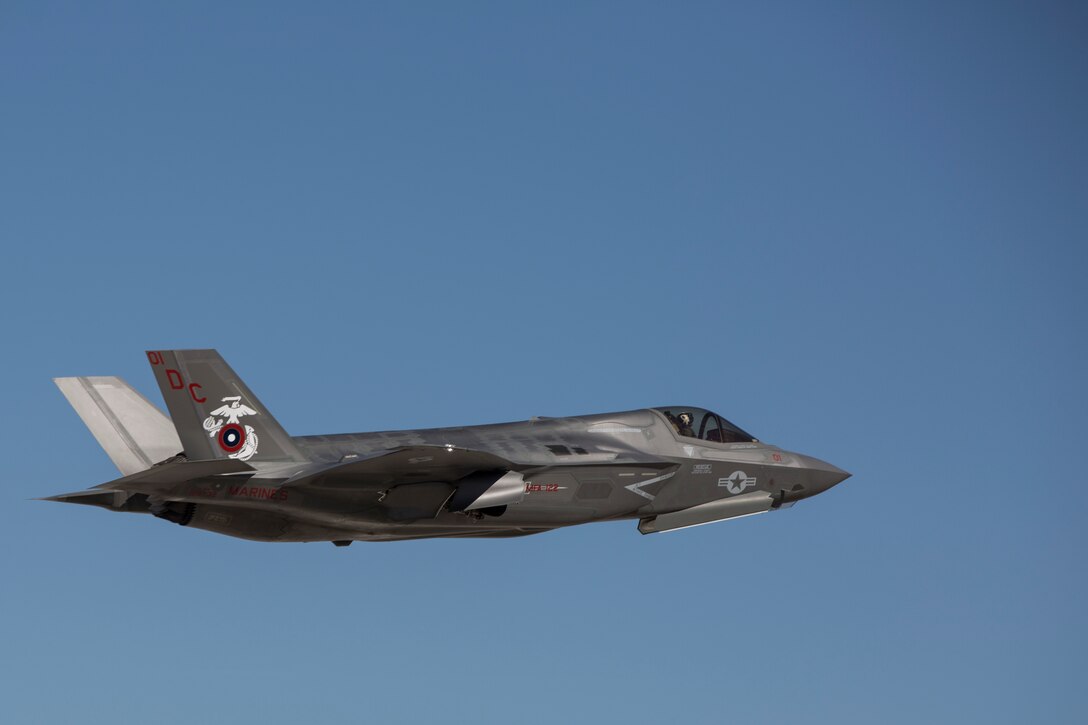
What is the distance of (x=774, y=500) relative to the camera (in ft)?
116

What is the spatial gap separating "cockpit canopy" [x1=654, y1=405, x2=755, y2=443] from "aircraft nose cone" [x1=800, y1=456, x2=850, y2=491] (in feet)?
4.81

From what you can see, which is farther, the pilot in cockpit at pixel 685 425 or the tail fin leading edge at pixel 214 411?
the pilot in cockpit at pixel 685 425

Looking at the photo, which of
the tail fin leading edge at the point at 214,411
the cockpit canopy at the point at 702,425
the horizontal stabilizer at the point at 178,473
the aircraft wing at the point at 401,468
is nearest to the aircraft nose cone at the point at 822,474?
the cockpit canopy at the point at 702,425

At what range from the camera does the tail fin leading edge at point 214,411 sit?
28109mm

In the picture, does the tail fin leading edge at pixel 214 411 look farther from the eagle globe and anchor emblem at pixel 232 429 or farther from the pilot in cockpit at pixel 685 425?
the pilot in cockpit at pixel 685 425

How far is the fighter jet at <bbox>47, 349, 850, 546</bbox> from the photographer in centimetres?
2808

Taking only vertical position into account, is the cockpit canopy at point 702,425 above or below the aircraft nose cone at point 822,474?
above

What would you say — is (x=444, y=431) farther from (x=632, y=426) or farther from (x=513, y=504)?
(x=632, y=426)

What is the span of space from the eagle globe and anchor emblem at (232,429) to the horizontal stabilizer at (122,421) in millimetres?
2963

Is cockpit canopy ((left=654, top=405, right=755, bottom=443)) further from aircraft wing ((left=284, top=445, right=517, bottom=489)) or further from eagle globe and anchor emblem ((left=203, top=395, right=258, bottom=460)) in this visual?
eagle globe and anchor emblem ((left=203, top=395, right=258, bottom=460))

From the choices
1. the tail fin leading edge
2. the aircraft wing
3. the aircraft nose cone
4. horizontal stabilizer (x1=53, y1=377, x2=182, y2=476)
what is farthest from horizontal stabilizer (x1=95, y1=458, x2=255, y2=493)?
the aircraft nose cone

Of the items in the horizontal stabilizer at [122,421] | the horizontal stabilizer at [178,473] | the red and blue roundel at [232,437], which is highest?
the horizontal stabilizer at [122,421]

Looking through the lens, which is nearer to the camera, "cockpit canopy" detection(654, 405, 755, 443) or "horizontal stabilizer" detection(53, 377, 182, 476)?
"horizontal stabilizer" detection(53, 377, 182, 476)

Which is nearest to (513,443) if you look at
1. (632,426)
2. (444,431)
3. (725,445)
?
(444,431)
